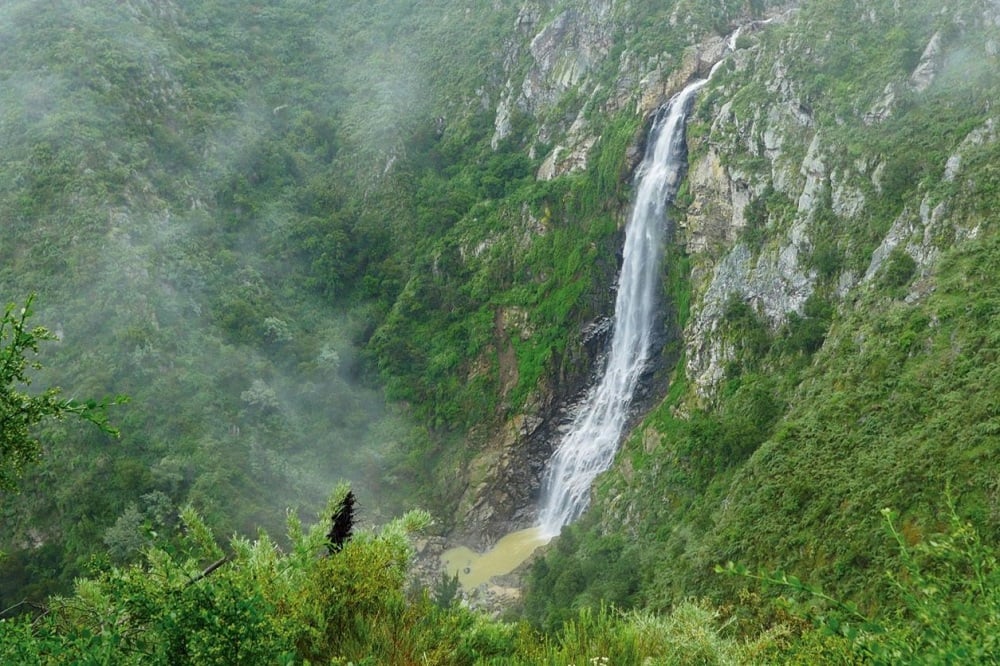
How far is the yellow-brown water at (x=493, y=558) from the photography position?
31.3 metres

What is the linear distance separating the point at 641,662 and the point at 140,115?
49961 mm

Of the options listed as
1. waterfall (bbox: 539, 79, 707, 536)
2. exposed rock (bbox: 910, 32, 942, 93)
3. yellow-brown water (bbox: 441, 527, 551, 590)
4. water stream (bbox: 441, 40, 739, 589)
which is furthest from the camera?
waterfall (bbox: 539, 79, 707, 536)

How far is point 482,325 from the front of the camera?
4106cm

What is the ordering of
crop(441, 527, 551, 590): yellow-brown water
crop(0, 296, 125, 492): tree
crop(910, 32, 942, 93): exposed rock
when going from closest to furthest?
crop(0, 296, 125, 492): tree → crop(910, 32, 942, 93): exposed rock → crop(441, 527, 551, 590): yellow-brown water

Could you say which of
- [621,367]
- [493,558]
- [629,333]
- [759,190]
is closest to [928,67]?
[759,190]

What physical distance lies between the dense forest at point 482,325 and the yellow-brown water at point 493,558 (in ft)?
3.23

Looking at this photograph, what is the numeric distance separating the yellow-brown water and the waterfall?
102 cm

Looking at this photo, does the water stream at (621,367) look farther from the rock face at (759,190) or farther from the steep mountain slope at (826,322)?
the steep mountain slope at (826,322)

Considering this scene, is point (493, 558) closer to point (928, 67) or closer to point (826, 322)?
point (826, 322)

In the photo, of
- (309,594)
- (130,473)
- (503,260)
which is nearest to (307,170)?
(503,260)

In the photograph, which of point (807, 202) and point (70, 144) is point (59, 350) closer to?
point (70, 144)

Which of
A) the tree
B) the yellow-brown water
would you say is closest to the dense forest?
the tree

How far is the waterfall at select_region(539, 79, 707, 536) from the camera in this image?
110 ft

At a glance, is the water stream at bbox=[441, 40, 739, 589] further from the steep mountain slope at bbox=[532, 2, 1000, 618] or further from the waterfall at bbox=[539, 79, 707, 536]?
the steep mountain slope at bbox=[532, 2, 1000, 618]
